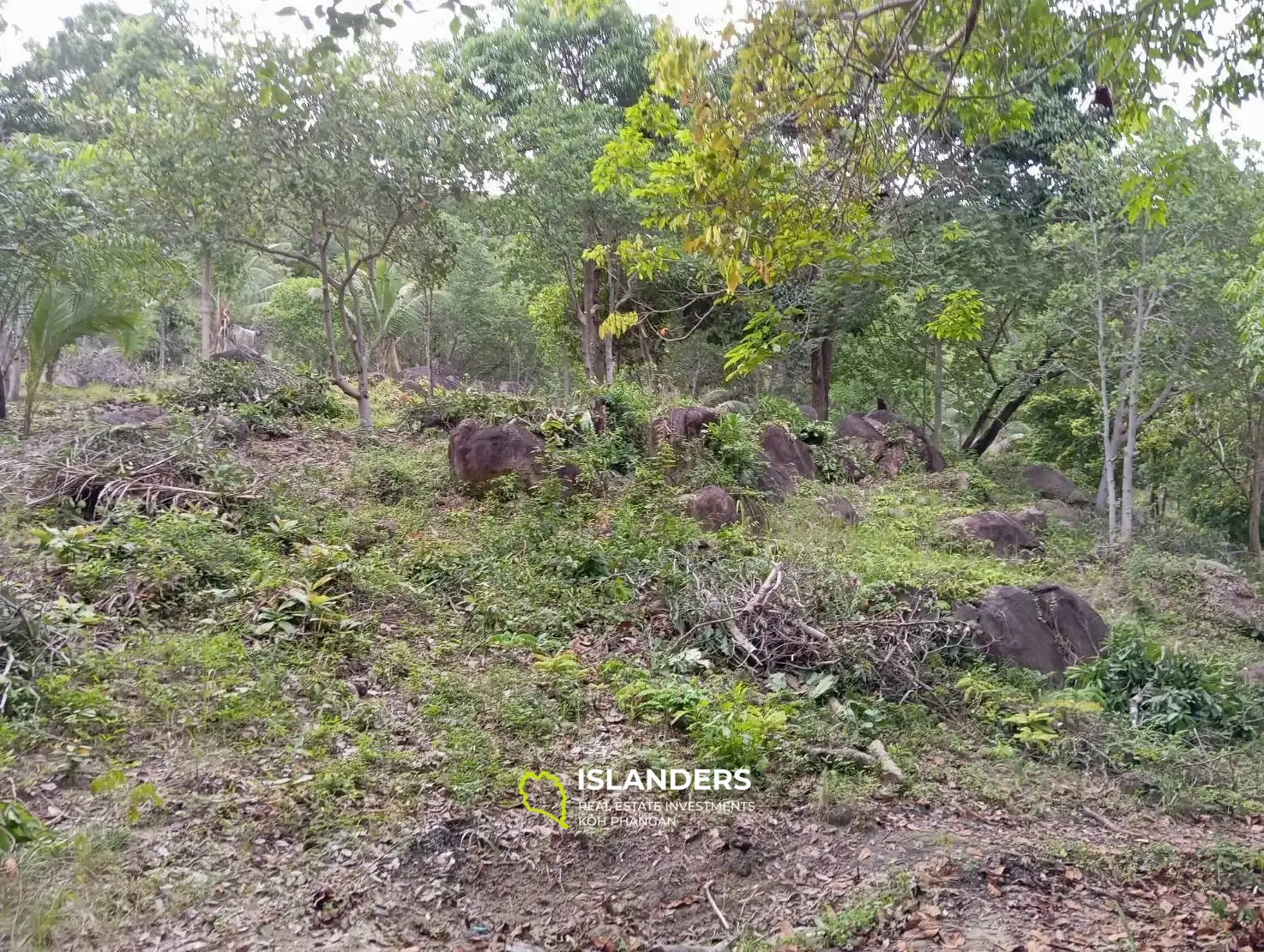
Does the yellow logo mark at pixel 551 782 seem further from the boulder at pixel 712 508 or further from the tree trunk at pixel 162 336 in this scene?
the tree trunk at pixel 162 336

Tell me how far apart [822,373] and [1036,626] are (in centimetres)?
1245

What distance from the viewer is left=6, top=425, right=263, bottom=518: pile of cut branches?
7.89 meters

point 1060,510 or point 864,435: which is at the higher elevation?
point 864,435

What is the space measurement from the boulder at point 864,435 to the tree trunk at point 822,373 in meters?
1.69

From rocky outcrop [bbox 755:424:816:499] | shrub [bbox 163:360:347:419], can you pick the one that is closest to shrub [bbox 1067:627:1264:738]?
rocky outcrop [bbox 755:424:816:499]

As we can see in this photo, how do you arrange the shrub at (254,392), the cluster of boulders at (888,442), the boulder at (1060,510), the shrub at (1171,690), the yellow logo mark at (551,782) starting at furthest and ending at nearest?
1. the cluster of boulders at (888,442)
2. the boulder at (1060,510)
3. the shrub at (254,392)
4. the shrub at (1171,690)
5. the yellow logo mark at (551,782)

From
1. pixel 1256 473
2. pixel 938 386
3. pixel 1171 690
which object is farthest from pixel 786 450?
pixel 1256 473

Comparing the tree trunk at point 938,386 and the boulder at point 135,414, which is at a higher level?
the tree trunk at point 938,386

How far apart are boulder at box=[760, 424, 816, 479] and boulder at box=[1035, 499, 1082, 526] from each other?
4214 mm

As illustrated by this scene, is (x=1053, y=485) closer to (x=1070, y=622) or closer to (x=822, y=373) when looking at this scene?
(x=822, y=373)

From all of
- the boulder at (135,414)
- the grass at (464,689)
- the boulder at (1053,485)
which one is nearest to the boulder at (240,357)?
the boulder at (135,414)

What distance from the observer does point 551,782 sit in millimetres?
4848

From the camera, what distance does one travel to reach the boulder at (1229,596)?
10.8m

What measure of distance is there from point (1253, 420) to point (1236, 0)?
16867 mm
